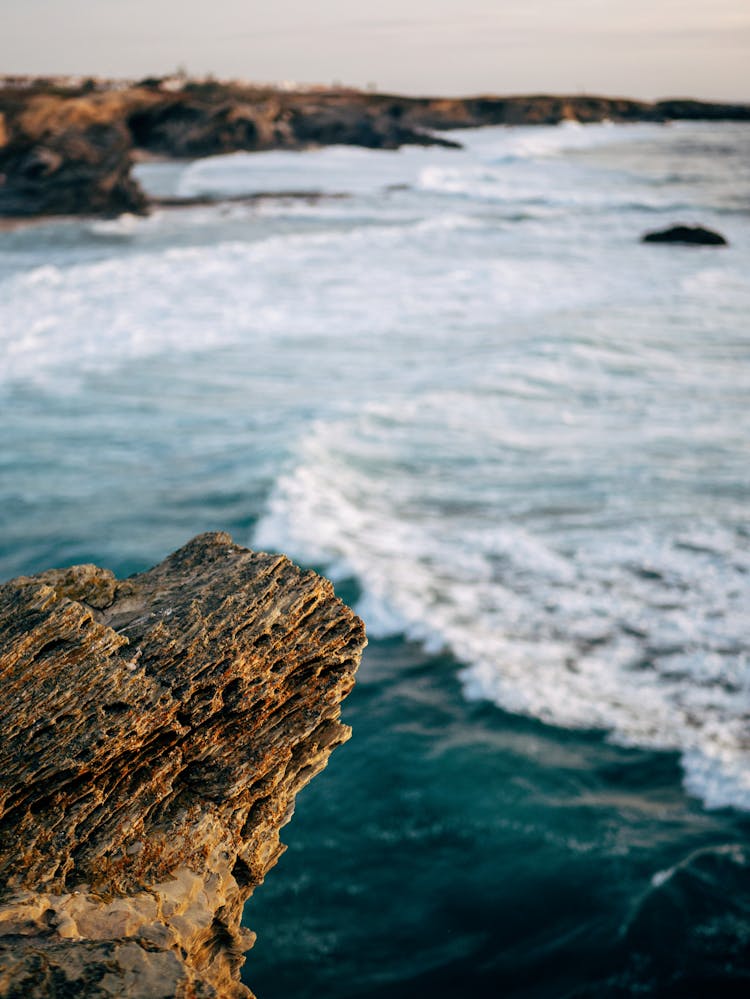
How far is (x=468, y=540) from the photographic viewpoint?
9680 millimetres

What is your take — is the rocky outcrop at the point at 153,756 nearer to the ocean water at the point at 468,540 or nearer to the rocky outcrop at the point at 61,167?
the ocean water at the point at 468,540

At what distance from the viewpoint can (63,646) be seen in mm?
3947

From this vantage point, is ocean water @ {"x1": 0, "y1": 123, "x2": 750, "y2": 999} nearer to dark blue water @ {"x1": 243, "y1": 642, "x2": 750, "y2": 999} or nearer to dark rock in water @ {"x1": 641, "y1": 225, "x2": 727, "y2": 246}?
dark blue water @ {"x1": 243, "y1": 642, "x2": 750, "y2": 999}

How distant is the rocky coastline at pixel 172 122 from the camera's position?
38.7 m

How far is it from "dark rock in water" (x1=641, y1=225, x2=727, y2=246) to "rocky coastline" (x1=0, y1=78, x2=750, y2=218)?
21648 mm

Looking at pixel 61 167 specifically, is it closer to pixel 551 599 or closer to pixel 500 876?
pixel 551 599

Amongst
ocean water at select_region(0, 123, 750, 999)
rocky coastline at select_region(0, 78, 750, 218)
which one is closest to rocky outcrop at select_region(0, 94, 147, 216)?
rocky coastline at select_region(0, 78, 750, 218)

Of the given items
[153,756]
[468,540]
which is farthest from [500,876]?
[468,540]

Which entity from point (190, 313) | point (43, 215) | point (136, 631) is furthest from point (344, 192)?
point (136, 631)

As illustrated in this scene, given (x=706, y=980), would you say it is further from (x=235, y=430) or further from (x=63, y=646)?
(x=235, y=430)

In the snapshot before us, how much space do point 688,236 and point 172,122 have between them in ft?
140

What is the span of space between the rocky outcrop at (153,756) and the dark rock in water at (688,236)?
90.5 feet

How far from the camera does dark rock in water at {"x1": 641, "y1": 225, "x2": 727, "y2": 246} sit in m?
28.5

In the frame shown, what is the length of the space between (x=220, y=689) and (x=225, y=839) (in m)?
0.65
